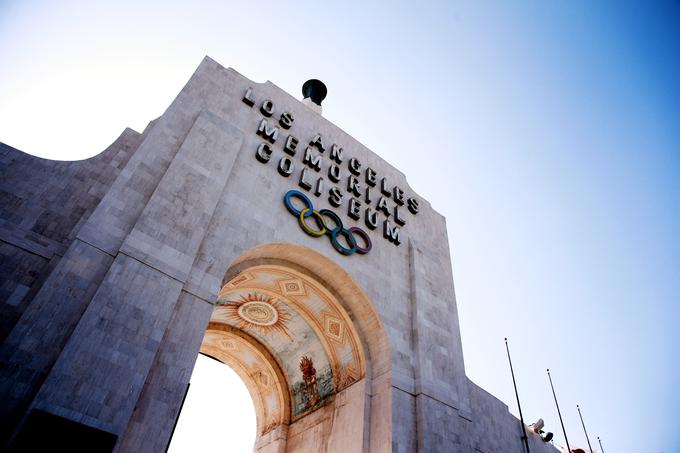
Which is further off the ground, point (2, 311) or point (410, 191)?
point (410, 191)

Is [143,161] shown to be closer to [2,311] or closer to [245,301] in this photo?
[2,311]

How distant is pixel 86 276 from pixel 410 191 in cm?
1647

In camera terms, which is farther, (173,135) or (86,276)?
(173,135)

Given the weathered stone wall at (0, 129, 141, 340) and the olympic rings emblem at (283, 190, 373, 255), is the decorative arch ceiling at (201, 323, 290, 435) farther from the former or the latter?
the weathered stone wall at (0, 129, 141, 340)

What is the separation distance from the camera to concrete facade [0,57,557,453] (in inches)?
384

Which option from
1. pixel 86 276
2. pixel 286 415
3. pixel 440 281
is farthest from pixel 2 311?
pixel 440 281

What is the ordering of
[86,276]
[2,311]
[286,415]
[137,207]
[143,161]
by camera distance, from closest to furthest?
[2,311], [86,276], [137,207], [143,161], [286,415]

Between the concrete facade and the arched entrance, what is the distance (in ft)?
0.33

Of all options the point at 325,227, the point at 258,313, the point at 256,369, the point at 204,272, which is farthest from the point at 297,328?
the point at 204,272

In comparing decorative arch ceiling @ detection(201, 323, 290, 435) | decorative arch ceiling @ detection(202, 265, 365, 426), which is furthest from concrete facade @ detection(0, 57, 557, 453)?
decorative arch ceiling @ detection(201, 323, 290, 435)

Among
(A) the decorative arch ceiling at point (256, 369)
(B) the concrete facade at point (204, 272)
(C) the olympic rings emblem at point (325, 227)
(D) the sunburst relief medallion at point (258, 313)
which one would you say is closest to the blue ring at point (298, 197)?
(C) the olympic rings emblem at point (325, 227)

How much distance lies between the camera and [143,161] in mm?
13594

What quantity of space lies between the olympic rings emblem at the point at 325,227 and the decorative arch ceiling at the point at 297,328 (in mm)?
1744

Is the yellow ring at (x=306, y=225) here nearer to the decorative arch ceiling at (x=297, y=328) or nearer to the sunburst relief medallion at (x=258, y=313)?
the decorative arch ceiling at (x=297, y=328)
